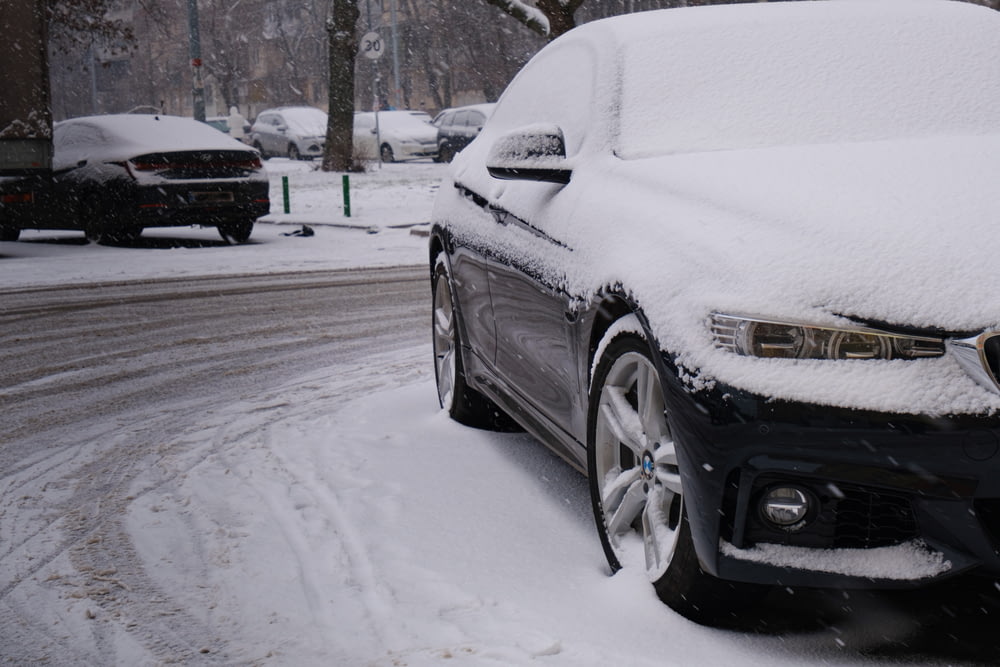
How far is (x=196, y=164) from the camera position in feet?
46.8

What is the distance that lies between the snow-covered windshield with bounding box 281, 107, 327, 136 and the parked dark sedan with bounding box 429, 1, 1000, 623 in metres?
34.9

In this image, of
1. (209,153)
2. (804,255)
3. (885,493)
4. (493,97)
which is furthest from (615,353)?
(493,97)

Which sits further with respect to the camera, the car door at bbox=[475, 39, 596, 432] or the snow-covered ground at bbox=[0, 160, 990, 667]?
the car door at bbox=[475, 39, 596, 432]

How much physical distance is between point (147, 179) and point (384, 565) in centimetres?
1121

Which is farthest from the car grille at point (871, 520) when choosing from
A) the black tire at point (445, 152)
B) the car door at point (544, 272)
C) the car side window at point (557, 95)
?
the black tire at point (445, 152)

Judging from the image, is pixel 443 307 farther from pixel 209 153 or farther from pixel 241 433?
pixel 209 153

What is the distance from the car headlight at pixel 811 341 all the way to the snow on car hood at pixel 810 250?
0.02 meters

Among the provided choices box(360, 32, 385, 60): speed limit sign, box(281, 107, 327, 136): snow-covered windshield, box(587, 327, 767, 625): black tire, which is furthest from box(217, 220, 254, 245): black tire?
box(281, 107, 327, 136): snow-covered windshield

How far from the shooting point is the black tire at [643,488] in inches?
119

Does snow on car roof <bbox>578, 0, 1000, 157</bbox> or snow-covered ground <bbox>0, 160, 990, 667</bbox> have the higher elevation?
snow on car roof <bbox>578, 0, 1000, 157</bbox>

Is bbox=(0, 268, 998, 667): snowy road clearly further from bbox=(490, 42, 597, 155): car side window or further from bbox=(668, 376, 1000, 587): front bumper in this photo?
bbox=(490, 42, 597, 155): car side window

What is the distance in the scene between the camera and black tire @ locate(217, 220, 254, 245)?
1558 cm

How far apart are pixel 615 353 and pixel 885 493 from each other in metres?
0.87

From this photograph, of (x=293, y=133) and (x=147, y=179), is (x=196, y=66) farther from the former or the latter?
(x=293, y=133)
